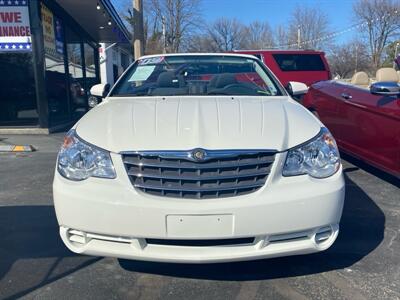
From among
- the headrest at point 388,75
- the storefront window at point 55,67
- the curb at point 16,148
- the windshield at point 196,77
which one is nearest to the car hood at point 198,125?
the windshield at point 196,77

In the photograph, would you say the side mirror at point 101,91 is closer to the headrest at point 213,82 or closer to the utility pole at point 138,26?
the headrest at point 213,82

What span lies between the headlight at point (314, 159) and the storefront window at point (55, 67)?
25.2 ft

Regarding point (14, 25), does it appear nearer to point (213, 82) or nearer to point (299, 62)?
point (213, 82)

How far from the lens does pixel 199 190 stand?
8.04ft

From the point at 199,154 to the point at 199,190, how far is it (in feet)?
0.67

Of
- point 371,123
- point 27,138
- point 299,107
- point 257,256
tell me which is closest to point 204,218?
point 257,256

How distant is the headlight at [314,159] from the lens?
2.60 m

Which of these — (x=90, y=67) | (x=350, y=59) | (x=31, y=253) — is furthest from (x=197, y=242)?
(x=350, y=59)

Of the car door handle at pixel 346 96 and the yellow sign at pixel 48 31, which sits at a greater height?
the yellow sign at pixel 48 31

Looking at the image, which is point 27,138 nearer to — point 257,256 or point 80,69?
point 80,69

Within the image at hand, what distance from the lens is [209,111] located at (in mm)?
2998

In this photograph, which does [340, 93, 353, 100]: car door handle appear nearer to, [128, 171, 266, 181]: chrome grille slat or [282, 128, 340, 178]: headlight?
[282, 128, 340, 178]: headlight

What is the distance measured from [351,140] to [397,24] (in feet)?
168

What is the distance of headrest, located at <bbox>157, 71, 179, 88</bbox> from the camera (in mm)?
3971
